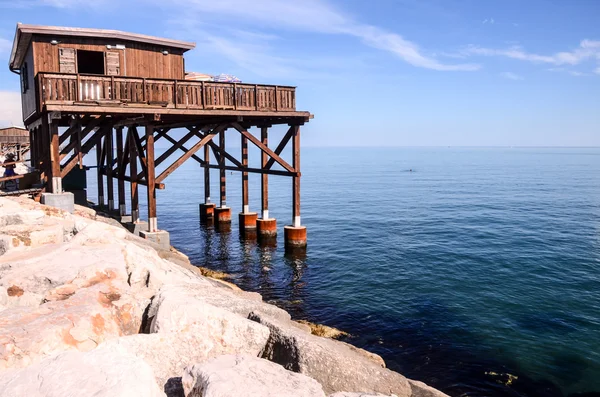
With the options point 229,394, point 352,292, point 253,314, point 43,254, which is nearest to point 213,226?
point 352,292

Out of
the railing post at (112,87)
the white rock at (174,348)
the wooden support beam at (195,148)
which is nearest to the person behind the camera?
the white rock at (174,348)

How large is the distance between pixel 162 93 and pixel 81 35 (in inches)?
185

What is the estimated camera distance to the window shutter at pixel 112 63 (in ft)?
63.2

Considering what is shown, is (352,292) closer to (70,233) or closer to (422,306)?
(422,306)

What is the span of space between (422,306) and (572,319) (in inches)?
161

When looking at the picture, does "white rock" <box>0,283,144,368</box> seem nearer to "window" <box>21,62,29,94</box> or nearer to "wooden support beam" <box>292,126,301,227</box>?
"wooden support beam" <box>292,126,301,227</box>

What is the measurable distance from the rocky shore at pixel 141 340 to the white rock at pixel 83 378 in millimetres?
11

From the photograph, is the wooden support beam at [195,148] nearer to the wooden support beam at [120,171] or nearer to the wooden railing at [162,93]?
the wooden railing at [162,93]

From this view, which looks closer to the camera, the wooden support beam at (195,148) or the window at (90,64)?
the wooden support beam at (195,148)

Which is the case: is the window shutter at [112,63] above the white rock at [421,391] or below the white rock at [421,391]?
above

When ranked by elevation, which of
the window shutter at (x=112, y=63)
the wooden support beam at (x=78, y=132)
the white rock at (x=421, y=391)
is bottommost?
the white rock at (x=421, y=391)

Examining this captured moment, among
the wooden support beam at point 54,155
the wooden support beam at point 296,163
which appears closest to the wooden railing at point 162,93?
the wooden support beam at point 54,155

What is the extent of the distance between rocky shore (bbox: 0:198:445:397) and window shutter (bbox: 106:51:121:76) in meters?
11.5

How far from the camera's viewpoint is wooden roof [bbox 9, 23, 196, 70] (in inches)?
711
